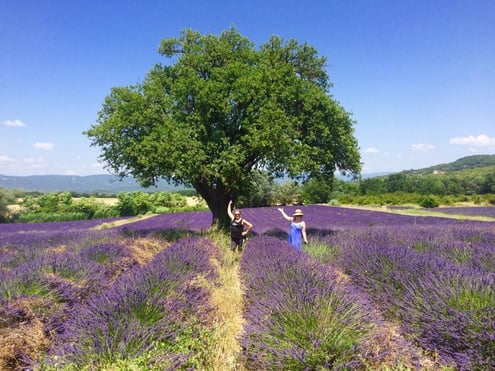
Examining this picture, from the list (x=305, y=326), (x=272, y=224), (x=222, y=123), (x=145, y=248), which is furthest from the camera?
(x=272, y=224)

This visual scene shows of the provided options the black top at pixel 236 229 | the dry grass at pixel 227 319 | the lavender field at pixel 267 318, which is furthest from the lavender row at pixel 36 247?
the black top at pixel 236 229

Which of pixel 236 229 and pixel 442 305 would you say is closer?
pixel 442 305

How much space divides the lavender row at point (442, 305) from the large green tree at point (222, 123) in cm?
465

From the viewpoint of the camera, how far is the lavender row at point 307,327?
2.13 metres

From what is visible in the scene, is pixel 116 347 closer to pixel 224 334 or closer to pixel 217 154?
pixel 224 334

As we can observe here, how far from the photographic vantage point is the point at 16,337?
9.34 feet

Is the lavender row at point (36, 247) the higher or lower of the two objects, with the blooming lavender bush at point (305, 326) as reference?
lower

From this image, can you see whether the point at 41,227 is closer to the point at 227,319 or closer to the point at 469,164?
the point at 227,319

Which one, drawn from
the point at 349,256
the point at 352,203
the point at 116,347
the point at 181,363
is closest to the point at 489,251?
the point at 349,256

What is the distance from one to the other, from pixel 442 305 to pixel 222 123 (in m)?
7.35

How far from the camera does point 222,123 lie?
8945 mm

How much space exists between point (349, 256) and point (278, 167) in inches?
167

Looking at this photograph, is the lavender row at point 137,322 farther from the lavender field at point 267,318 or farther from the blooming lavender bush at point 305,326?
the blooming lavender bush at point 305,326

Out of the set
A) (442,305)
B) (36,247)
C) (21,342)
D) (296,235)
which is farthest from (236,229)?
(442,305)
